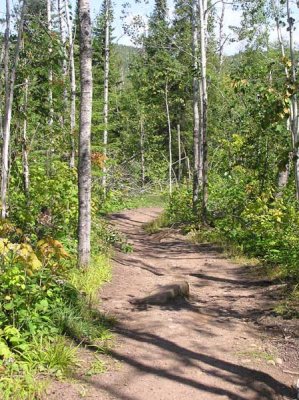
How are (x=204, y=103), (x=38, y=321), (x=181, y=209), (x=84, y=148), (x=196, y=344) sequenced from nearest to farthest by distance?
(x=38, y=321) → (x=196, y=344) → (x=84, y=148) → (x=204, y=103) → (x=181, y=209)

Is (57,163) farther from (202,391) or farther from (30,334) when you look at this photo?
(202,391)

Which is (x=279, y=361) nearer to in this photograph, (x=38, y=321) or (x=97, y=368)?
(x=97, y=368)

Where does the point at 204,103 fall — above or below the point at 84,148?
above

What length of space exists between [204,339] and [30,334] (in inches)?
89.1

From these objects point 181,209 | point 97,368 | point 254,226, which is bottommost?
point 97,368

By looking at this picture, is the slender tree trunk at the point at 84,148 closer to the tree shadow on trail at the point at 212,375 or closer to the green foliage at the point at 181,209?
the tree shadow on trail at the point at 212,375

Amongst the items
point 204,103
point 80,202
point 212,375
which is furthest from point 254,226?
point 212,375

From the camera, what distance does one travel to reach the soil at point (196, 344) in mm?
4469

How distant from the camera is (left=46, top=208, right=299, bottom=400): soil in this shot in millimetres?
4469

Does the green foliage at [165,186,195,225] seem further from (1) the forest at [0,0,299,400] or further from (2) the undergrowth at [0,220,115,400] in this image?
(2) the undergrowth at [0,220,115,400]

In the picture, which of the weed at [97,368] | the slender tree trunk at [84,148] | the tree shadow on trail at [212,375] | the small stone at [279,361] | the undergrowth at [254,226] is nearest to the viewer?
the tree shadow on trail at [212,375]

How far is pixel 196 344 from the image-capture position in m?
5.54

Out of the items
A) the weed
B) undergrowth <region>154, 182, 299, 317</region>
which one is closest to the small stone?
undergrowth <region>154, 182, 299, 317</region>

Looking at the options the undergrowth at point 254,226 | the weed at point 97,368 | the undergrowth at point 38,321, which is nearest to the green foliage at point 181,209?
the undergrowth at point 254,226
